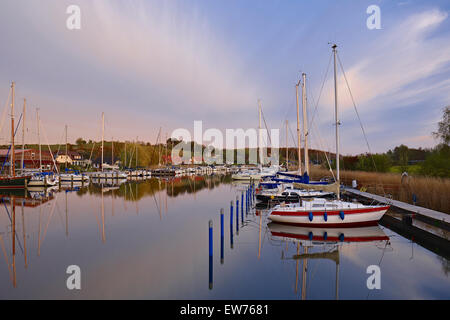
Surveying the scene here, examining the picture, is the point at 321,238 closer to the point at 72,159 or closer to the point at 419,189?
the point at 419,189

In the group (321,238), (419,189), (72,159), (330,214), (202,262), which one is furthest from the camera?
(72,159)

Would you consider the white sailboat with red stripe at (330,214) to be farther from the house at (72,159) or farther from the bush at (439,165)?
the house at (72,159)

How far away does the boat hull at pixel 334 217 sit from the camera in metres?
15.1

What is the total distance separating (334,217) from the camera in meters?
15.2

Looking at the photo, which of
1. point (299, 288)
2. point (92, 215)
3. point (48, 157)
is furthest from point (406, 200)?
point (48, 157)

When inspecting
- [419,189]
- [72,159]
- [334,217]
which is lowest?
[334,217]

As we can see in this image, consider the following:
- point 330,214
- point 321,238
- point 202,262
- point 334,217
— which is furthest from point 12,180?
point 334,217

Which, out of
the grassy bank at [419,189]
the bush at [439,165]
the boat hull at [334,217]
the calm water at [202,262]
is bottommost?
the calm water at [202,262]

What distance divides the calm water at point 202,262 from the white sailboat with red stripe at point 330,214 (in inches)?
22.0

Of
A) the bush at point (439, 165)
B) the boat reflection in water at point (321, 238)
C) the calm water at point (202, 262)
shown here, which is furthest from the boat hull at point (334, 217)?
the bush at point (439, 165)

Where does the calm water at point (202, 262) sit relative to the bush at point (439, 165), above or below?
below

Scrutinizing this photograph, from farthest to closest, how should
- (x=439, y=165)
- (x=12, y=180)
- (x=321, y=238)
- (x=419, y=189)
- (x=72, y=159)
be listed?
(x=72, y=159) → (x=12, y=180) → (x=439, y=165) → (x=419, y=189) → (x=321, y=238)

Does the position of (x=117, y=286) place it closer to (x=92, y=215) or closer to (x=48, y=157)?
(x=92, y=215)

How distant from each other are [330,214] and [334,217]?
322 millimetres
